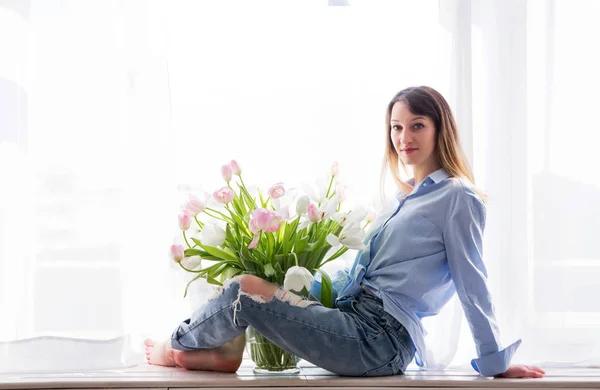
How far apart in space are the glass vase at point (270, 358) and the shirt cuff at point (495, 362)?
427 mm

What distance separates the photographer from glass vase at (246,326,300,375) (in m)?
1.70

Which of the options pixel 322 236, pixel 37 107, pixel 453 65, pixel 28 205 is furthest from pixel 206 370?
pixel 453 65

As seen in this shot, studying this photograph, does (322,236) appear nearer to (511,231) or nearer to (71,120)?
(511,231)

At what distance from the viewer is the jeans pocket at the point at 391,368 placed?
1639mm

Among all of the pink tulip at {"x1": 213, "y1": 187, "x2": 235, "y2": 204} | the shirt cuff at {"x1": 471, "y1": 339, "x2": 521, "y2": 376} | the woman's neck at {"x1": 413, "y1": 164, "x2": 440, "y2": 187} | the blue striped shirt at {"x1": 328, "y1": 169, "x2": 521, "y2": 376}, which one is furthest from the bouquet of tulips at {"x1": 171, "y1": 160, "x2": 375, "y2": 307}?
the shirt cuff at {"x1": 471, "y1": 339, "x2": 521, "y2": 376}

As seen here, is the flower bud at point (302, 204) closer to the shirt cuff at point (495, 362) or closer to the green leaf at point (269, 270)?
the green leaf at point (269, 270)

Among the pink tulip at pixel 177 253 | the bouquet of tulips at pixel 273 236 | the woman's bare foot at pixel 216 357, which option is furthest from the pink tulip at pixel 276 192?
the woman's bare foot at pixel 216 357

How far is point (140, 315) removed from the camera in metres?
1.84

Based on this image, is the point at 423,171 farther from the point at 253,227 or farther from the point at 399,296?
the point at 253,227

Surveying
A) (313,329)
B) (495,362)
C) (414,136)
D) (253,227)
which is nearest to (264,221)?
(253,227)

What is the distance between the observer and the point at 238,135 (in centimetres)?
196

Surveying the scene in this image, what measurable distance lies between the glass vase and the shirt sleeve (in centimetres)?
43

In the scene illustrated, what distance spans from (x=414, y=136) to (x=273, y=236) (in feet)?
1.45

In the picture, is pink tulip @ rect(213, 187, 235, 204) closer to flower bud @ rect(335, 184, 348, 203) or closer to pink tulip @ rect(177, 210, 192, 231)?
Answer: pink tulip @ rect(177, 210, 192, 231)
